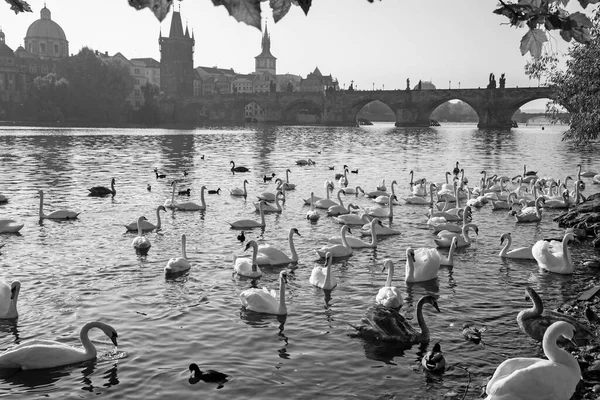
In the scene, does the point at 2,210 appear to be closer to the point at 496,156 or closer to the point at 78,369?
the point at 78,369

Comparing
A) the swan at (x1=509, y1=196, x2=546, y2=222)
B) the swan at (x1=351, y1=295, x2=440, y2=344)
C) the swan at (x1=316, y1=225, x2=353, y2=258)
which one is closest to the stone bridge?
the swan at (x1=509, y1=196, x2=546, y2=222)

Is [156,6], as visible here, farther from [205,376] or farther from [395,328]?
[395,328]

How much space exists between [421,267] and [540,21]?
30.2 ft

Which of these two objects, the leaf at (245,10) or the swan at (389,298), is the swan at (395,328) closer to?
the swan at (389,298)

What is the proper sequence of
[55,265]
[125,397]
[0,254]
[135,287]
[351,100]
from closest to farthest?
[125,397], [135,287], [55,265], [0,254], [351,100]

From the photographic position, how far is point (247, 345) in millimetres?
9336

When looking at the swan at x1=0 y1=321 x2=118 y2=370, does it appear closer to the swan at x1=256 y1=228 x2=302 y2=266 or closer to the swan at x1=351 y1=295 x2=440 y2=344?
the swan at x1=351 y1=295 x2=440 y2=344

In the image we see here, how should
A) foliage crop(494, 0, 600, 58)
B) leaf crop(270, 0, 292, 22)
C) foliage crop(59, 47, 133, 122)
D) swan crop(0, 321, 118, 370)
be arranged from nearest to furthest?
leaf crop(270, 0, 292, 22) → foliage crop(494, 0, 600, 58) → swan crop(0, 321, 118, 370) → foliage crop(59, 47, 133, 122)

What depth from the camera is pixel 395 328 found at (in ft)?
30.2

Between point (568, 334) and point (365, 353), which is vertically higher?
point (568, 334)

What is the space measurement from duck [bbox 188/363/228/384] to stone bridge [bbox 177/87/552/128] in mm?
86462

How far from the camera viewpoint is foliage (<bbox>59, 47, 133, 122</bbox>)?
95125 millimetres

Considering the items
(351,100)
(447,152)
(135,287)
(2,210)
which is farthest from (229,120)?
(135,287)

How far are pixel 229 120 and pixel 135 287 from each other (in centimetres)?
12780
